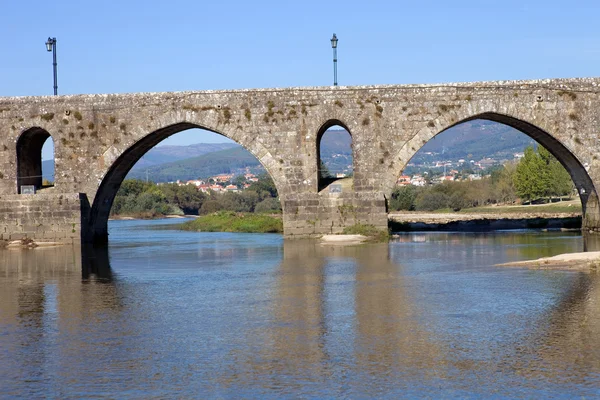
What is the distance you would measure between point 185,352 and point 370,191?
57.1ft

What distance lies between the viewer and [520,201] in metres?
59.7

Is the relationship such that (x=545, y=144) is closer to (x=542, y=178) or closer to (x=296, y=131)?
(x=296, y=131)

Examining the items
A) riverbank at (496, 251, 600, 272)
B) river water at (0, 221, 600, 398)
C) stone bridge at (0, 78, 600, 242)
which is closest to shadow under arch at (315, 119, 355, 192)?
stone bridge at (0, 78, 600, 242)

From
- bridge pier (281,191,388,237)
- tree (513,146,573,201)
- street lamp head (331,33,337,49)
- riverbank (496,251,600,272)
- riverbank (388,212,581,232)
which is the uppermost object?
street lamp head (331,33,337,49)

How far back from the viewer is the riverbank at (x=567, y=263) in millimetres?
17203

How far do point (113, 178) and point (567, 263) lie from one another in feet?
54.3

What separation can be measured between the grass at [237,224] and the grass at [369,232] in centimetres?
894

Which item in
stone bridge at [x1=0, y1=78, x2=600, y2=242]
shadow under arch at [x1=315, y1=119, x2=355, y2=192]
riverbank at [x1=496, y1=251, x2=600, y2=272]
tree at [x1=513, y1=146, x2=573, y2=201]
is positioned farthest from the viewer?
tree at [x1=513, y1=146, x2=573, y2=201]

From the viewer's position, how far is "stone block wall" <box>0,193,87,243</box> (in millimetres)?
27984

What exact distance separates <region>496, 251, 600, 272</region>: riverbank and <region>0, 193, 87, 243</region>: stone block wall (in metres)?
14.4

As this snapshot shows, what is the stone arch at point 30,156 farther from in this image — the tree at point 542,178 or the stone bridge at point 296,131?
the tree at point 542,178

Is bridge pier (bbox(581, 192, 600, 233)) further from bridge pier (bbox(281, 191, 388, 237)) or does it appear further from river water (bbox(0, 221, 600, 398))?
river water (bbox(0, 221, 600, 398))

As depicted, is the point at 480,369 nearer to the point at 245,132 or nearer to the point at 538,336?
the point at 538,336

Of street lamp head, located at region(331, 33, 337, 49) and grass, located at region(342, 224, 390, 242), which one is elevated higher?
street lamp head, located at region(331, 33, 337, 49)
